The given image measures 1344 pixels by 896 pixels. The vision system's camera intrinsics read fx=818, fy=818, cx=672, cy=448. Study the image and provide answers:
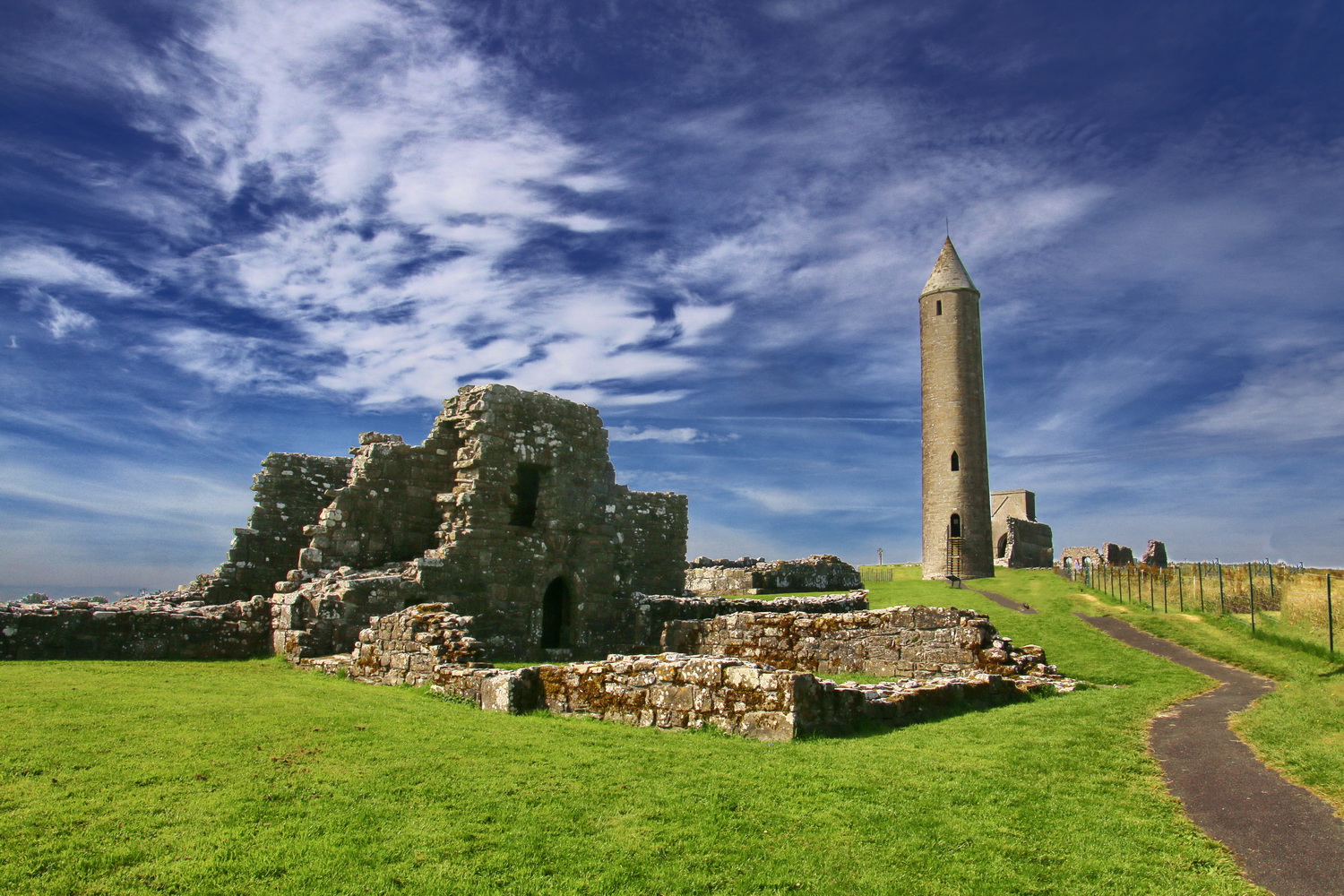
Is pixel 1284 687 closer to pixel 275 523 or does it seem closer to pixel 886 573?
pixel 275 523

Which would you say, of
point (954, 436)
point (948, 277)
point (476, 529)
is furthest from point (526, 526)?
point (948, 277)

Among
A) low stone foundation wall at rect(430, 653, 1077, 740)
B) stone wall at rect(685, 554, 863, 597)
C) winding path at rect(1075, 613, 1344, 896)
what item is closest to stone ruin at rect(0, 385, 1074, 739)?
low stone foundation wall at rect(430, 653, 1077, 740)

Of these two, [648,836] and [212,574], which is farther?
[212,574]

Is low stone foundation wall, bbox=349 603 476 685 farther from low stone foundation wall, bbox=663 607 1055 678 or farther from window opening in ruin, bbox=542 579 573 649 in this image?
window opening in ruin, bbox=542 579 573 649

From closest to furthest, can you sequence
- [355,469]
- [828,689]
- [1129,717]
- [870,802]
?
[870,802] < [828,689] < [1129,717] < [355,469]

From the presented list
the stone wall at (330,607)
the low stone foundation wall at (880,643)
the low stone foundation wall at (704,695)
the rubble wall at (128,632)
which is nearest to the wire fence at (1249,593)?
the low stone foundation wall at (880,643)

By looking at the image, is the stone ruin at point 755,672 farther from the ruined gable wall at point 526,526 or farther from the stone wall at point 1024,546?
the stone wall at point 1024,546

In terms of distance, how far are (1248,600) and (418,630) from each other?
23.8 metres

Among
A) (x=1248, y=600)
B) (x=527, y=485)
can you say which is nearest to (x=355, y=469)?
(x=527, y=485)

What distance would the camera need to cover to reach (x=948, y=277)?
4831cm

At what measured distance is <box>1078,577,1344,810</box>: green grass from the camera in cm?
851

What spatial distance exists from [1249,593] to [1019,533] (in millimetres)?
27572

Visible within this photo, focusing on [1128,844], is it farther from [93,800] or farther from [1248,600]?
[1248,600]

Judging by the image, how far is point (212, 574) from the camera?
67.8 ft
